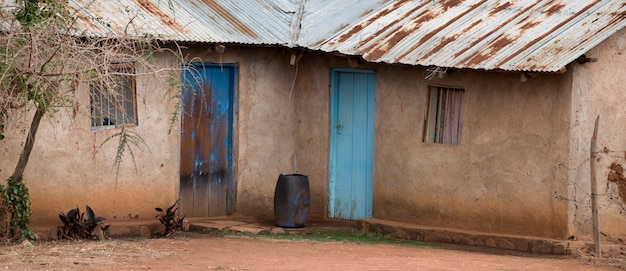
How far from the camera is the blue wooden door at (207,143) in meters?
15.3

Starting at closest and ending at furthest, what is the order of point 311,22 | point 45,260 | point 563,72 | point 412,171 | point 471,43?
point 45,260 < point 563,72 < point 471,43 < point 412,171 < point 311,22

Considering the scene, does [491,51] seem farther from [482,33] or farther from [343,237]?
[343,237]

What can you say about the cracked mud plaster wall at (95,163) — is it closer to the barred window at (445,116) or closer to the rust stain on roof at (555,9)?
the barred window at (445,116)

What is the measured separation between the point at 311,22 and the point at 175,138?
8.70 ft

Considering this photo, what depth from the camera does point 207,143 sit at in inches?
618

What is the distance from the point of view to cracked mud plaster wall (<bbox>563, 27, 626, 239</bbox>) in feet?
43.0

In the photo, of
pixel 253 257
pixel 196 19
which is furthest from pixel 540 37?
pixel 196 19

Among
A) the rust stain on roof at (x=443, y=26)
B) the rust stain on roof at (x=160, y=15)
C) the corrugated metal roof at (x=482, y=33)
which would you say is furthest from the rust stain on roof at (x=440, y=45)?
the rust stain on roof at (x=160, y=15)

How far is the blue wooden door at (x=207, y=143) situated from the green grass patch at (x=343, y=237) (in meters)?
1.14

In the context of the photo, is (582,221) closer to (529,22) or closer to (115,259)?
(529,22)

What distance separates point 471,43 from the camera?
45.6 feet

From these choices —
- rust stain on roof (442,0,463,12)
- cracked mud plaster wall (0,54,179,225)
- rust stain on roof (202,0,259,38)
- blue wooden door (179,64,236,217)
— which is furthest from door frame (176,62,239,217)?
rust stain on roof (442,0,463,12)

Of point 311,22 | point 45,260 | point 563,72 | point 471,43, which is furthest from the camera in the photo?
point 311,22

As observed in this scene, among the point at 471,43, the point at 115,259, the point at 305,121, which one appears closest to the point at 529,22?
the point at 471,43
